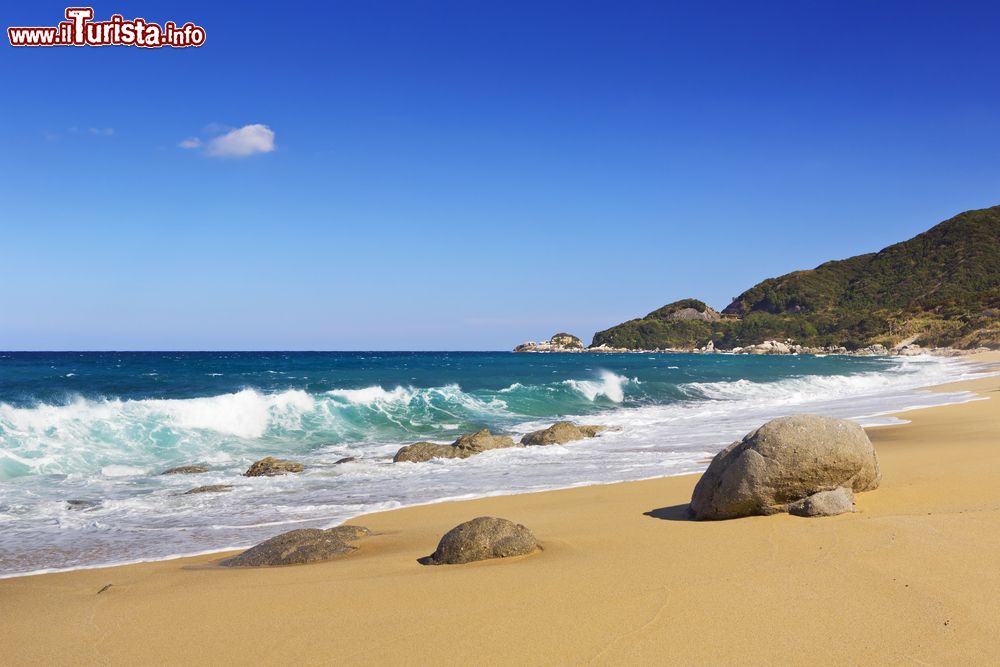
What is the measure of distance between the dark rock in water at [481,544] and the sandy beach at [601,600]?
17 centimetres

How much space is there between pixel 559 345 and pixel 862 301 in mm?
69038

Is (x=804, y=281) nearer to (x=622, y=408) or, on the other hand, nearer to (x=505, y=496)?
(x=622, y=408)

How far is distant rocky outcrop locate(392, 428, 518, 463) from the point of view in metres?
15.4

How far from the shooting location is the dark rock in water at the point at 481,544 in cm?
629

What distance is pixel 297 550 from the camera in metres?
7.05

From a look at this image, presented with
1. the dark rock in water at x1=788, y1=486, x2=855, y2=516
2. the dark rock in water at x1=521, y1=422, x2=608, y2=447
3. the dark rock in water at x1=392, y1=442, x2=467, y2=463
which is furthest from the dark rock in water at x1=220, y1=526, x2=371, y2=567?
the dark rock in water at x1=521, y1=422, x2=608, y2=447

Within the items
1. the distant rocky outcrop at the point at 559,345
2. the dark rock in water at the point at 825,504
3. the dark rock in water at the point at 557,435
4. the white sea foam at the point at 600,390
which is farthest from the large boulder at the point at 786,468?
the distant rocky outcrop at the point at 559,345

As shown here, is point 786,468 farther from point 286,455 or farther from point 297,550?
point 286,455

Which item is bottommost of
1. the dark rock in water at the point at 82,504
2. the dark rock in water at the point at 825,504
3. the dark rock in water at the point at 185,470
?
the dark rock in water at the point at 185,470

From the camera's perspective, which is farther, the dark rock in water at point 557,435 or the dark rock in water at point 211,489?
the dark rock in water at point 557,435

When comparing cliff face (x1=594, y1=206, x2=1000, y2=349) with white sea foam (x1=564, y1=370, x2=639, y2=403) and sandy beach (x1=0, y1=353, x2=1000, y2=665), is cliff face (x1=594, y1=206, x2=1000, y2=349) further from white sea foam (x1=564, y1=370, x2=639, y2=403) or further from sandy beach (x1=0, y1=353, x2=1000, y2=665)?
sandy beach (x1=0, y1=353, x2=1000, y2=665)

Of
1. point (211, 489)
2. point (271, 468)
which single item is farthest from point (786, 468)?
point (271, 468)

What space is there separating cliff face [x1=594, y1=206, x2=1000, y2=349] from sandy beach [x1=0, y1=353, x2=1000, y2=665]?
104458 millimetres

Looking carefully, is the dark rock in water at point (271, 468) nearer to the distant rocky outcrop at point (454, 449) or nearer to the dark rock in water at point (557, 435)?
the distant rocky outcrop at point (454, 449)
